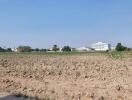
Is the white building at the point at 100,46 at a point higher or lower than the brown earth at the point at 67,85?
higher

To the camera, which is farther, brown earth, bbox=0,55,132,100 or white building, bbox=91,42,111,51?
white building, bbox=91,42,111,51

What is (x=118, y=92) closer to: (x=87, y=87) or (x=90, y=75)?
(x=87, y=87)

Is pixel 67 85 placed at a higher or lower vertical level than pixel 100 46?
lower

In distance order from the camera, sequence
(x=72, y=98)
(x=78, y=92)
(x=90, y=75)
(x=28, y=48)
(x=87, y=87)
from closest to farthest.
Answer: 1. (x=72, y=98)
2. (x=78, y=92)
3. (x=87, y=87)
4. (x=90, y=75)
5. (x=28, y=48)

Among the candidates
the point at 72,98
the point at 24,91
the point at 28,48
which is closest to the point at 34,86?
the point at 24,91

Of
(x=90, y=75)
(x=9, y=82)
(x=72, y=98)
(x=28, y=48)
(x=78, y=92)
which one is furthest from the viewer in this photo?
(x=28, y=48)

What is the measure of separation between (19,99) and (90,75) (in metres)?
4.53

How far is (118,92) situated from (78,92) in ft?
3.80

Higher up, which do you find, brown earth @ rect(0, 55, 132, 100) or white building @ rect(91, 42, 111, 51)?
white building @ rect(91, 42, 111, 51)

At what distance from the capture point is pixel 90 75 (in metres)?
12.5

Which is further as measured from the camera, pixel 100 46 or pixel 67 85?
pixel 100 46

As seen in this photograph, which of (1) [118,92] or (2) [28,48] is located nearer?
(1) [118,92]

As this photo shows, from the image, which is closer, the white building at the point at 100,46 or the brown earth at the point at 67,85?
the brown earth at the point at 67,85

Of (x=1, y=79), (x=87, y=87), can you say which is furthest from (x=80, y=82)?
(x=1, y=79)
